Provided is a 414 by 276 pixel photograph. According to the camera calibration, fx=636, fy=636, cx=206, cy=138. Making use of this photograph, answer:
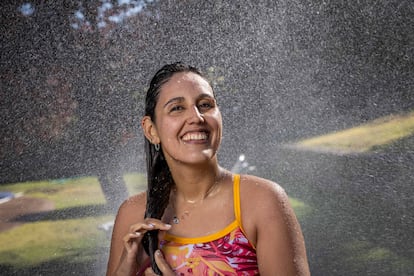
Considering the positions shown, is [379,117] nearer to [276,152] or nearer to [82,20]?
[276,152]

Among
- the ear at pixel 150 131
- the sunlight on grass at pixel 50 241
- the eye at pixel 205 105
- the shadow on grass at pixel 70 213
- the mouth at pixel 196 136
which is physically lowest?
the sunlight on grass at pixel 50 241

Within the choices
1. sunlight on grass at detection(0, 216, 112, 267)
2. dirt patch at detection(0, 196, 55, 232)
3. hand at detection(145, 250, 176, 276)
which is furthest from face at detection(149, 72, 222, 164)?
dirt patch at detection(0, 196, 55, 232)

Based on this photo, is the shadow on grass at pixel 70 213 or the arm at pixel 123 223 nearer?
the arm at pixel 123 223

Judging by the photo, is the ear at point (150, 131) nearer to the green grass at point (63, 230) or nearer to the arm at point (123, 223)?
the arm at point (123, 223)

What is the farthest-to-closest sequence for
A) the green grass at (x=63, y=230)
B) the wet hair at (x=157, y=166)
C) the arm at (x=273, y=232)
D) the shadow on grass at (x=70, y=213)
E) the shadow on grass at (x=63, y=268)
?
the shadow on grass at (x=70, y=213) → the green grass at (x=63, y=230) → the shadow on grass at (x=63, y=268) → the wet hair at (x=157, y=166) → the arm at (x=273, y=232)

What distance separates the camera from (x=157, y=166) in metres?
2.70

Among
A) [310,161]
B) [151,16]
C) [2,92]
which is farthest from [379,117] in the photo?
[2,92]

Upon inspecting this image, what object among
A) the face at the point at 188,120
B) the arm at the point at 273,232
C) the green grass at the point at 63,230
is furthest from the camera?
the green grass at the point at 63,230

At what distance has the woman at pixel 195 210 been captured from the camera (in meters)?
2.38

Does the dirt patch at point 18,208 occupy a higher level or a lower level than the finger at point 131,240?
lower

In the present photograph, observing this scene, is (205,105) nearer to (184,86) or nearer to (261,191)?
(184,86)

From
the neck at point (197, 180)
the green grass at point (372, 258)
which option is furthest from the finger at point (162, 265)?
the green grass at point (372, 258)

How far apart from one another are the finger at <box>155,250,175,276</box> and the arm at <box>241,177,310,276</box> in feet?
1.07

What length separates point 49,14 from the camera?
21.1 feet
